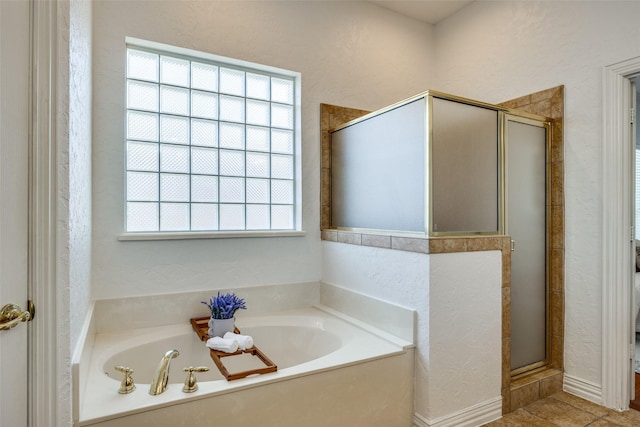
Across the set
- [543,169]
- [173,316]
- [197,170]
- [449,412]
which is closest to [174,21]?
[197,170]

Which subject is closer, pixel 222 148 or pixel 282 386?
pixel 282 386

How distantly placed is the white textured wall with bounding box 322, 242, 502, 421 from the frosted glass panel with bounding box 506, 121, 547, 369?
1.07 ft

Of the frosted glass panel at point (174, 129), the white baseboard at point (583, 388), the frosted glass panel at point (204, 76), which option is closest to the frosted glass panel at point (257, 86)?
the frosted glass panel at point (204, 76)

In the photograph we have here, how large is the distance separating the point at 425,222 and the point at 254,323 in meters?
1.33

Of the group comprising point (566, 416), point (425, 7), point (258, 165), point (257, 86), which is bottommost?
point (566, 416)

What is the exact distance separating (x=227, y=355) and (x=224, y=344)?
57 millimetres

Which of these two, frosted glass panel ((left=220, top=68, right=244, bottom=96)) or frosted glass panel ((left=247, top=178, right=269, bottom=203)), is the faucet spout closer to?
frosted glass panel ((left=247, top=178, right=269, bottom=203))

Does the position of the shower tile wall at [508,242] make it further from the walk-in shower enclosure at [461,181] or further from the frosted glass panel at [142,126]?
the frosted glass panel at [142,126]

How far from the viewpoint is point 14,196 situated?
1.02 metres

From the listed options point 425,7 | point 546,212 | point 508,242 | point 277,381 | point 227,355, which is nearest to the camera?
point 277,381

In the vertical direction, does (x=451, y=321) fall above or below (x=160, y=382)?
above

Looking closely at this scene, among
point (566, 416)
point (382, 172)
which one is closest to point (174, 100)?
point (382, 172)

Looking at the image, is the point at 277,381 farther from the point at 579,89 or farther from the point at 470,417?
the point at 579,89

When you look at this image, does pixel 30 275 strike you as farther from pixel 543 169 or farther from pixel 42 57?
pixel 543 169
